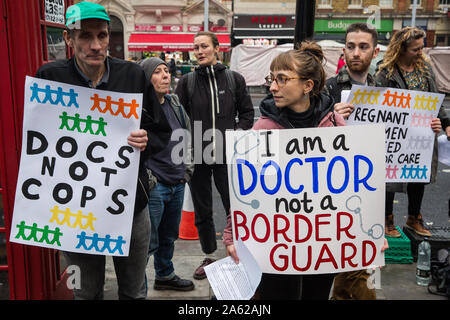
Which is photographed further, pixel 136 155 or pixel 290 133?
pixel 136 155

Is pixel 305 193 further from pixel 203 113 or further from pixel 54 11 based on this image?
pixel 54 11

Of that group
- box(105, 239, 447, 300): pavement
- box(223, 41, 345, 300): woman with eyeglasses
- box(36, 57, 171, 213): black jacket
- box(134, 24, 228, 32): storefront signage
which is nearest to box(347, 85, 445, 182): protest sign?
box(105, 239, 447, 300): pavement

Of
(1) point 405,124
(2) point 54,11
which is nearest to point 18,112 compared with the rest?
(2) point 54,11

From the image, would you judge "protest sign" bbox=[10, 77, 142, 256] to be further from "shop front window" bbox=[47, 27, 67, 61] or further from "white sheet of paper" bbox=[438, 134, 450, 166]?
"white sheet of paper" bbox=[438, 134, 450, 166]

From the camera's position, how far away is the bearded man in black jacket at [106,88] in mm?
2047

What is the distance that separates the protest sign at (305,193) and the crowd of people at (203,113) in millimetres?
139

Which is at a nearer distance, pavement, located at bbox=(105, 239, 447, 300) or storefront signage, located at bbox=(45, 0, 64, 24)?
storefront signage, located at bbox=(45, 0, 64, 24)

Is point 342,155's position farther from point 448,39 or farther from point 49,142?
point 448,39

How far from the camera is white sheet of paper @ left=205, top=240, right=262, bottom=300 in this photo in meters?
1.96

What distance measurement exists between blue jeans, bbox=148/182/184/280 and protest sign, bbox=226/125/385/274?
108 centimetres
